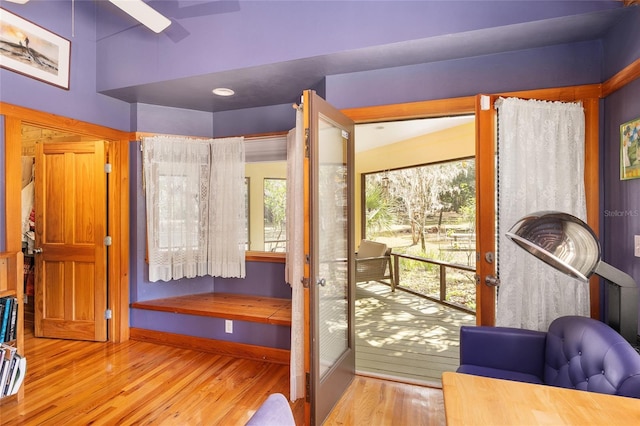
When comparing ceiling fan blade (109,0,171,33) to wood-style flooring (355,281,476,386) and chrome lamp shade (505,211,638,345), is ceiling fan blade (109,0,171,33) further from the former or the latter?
wood-style flooring (355,281,476,386)

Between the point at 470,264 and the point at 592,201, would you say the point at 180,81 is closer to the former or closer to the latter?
the point at 592,201

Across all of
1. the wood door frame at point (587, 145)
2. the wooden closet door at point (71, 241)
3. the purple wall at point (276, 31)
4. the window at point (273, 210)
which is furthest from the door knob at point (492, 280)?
the wooden closet door at point (71, 241)

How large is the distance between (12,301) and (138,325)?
4.11 feet

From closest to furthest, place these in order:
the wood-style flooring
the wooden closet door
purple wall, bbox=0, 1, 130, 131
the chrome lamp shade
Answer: the chrome lamp shade → purple wall, bbox=0, 1, 130, 131 → the wood-style flooring → the wooden closet door

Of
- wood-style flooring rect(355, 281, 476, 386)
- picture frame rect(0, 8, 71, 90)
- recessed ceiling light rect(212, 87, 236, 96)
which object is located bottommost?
wood-style flooring rect(355, 281, 476, 386)

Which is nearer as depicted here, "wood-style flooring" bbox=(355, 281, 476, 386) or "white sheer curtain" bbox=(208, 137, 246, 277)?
"wood-style flooring" bbox=(355, 281, 476, 386)

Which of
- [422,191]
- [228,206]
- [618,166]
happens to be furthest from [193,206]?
[422,191]

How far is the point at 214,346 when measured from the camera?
10.5 ft

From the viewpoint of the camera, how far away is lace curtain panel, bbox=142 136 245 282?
3422 millimetres

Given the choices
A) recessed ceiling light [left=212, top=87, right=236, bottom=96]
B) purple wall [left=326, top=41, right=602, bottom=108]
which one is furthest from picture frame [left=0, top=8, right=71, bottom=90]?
purple wall [left=326, top=41, right=602, bottom=108]

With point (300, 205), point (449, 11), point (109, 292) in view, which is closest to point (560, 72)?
point (449, 11)

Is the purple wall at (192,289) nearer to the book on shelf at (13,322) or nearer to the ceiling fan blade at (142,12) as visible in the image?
the book on shelf at (13,322)

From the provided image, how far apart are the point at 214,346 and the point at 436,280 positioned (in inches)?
148

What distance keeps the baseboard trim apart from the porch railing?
111 inches
